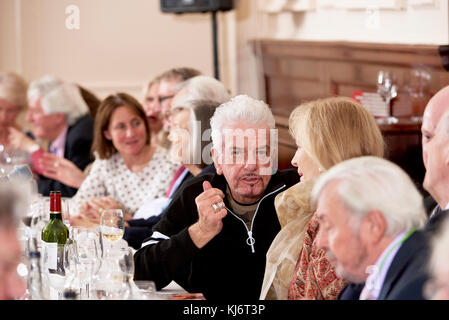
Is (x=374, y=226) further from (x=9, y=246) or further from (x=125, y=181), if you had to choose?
(x=125, y=181)

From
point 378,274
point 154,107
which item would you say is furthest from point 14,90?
point 378,274

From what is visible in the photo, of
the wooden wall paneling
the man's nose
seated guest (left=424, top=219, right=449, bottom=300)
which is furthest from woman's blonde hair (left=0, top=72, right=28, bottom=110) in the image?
seated guest (left=424, top=219, right=449, bottom=300)

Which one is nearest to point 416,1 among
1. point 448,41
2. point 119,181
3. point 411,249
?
point 448,41

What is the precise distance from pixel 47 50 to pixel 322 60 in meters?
1.99

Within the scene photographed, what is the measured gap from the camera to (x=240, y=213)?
1953 mm

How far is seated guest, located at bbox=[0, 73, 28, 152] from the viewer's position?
3.82 meters

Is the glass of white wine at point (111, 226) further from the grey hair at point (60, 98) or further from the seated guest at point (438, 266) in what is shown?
the grey hair at point (60, 98)

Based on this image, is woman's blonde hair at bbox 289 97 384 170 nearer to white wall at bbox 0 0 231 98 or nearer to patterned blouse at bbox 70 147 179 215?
white wall at bbox 0 0 231 98

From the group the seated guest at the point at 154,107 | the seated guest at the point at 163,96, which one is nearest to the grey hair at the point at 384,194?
the seated guest at the point at 163,96

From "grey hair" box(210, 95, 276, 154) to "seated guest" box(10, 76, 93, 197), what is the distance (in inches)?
55.2

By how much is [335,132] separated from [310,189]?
138mm

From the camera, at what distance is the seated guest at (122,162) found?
309cm

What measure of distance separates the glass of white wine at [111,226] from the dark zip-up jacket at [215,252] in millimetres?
110
